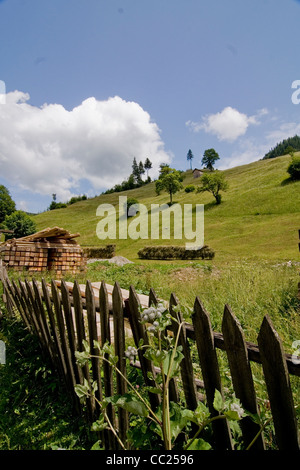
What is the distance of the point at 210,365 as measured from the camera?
151 cm

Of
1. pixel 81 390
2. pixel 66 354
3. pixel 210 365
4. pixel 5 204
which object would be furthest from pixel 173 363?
pixel 5 204

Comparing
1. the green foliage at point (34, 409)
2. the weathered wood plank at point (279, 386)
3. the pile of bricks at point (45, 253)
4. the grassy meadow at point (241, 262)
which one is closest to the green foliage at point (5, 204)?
the grassy meadow at point (241, 262)

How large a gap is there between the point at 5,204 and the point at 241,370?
68855 mm

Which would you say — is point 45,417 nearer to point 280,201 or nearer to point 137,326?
point 137,326

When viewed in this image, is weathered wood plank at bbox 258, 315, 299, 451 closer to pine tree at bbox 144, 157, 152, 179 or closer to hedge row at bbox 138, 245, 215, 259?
hedge row at bbox 138, 245, 215, 259

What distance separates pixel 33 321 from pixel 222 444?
293cm

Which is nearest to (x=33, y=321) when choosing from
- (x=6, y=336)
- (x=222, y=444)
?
(x=6, y=336)

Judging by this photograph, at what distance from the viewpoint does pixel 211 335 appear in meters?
1.49

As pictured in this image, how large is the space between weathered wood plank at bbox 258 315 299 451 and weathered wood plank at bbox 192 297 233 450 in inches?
11.1

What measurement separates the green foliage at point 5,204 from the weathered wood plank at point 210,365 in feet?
220

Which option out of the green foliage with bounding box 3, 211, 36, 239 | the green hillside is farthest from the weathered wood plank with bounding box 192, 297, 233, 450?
the green foliage with bounding box 3, 211, 36, 239

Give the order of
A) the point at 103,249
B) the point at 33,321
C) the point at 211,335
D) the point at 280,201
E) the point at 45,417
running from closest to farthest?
the point at 211,335 → the point at 45,417 → the point at 33,321 → the point at 103,249 → the point at 280,201

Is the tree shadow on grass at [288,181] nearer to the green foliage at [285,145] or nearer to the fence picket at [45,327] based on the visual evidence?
the fence picket at [45,327]

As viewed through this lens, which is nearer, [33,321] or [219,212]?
[33,321]
